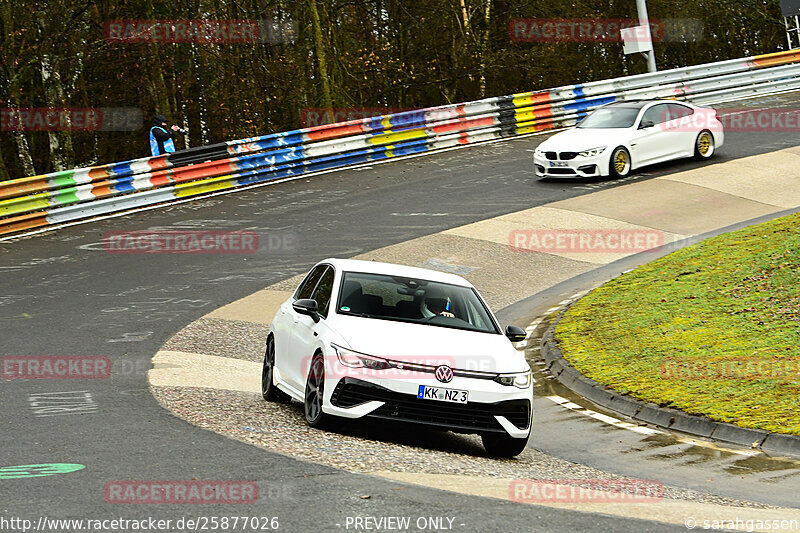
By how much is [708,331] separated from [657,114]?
1282 centimetres

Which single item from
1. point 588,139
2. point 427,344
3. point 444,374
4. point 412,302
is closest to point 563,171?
point 588,139

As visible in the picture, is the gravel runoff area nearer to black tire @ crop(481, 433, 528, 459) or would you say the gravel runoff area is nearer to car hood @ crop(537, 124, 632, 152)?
black tire @ crop(481, 433, 528, 459)

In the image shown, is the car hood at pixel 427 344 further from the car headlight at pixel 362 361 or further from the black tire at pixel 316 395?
the black tire at pixel 316 395

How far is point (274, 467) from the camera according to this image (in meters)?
7.58

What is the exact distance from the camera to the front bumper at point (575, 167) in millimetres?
24219

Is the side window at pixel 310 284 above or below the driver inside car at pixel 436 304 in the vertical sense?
above

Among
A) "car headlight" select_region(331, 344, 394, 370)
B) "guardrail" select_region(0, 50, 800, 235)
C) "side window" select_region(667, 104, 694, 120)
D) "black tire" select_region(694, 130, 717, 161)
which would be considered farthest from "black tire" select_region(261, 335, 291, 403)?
"black tire" select_region(694, 130, 717, 161)

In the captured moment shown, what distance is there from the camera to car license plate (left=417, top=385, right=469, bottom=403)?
889cm

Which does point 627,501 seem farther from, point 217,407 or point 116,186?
point 116,186

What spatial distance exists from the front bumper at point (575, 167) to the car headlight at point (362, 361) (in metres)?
16.1

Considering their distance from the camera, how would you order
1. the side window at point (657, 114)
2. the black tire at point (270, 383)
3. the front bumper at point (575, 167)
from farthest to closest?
the side window at point (657, 114), the front bumper at point (575, 167), the black tire at point (270, 383)

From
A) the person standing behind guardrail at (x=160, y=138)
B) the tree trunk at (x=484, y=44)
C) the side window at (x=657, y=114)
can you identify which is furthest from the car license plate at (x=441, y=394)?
the tree trunk at (x=484, y=44)

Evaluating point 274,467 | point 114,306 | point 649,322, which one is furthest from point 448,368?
point 114,306

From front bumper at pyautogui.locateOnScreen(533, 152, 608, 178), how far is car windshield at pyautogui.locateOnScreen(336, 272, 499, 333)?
46.8 feet
